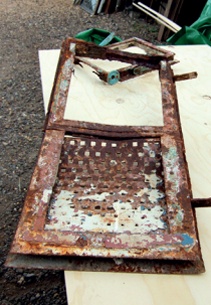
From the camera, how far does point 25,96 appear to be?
268cm

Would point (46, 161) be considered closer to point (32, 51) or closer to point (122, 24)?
point (32, 51)

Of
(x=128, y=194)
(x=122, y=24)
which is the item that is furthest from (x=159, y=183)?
(x=122, y=24)

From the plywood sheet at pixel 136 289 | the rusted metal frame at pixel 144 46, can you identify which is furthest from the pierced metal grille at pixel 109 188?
the rusted metal frame at pixel 144 46

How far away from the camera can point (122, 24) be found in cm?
383

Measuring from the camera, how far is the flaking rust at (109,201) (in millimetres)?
806

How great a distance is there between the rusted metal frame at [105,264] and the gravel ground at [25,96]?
2.54 feet

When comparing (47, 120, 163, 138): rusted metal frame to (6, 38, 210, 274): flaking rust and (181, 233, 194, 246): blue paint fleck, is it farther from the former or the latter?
(181, 233, 194, 246): blue paint fleck

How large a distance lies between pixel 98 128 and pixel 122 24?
9.73 ft

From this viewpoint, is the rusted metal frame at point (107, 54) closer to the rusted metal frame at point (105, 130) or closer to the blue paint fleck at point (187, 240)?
the rusted metal frame at point (105, 130)

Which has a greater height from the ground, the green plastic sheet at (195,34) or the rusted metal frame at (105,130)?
the rusted metal frame at (105,130)

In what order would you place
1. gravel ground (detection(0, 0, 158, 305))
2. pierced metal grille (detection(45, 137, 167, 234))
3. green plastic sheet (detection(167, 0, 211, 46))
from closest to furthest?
pierced metal grille (detection(45, 137, 167, 234))
gravel ground (detection(0, 0, 158, 305))
green plastic sheet (detection(167, 0, 211, 46))

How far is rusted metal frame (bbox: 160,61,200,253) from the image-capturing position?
0.86 m

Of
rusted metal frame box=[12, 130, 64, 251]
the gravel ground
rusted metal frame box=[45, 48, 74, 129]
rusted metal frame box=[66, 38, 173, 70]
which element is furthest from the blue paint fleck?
the gravel ground

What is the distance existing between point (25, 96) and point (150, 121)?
1.54 meters
